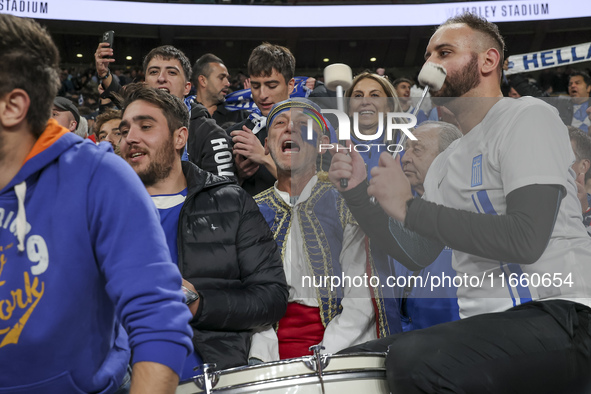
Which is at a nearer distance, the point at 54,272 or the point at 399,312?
the point at 54,272

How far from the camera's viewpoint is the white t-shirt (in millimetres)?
1917

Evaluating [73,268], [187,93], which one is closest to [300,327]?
[73,268]

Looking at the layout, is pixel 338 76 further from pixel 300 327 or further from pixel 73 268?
pixel 73 268

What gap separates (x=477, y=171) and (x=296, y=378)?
936 millimetres

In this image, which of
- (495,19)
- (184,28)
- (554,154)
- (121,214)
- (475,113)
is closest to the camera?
(121,214)

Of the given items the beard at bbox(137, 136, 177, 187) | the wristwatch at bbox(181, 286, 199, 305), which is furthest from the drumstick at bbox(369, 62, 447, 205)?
the beard at bbox(137, 136, 177, 187)

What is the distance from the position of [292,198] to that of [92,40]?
14771mm

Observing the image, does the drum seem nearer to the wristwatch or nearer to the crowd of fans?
the crowd of fans

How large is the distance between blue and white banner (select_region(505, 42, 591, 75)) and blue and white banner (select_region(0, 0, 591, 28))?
487 centimetres

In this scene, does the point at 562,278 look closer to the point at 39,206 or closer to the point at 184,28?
the point at 39,206

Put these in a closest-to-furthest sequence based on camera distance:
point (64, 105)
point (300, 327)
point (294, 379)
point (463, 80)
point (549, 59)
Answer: point (294, 379) < point (463, 80) < point (300, 327) < point (64, 105) < point (549, 59)

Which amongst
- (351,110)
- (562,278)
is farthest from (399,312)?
(351,110)

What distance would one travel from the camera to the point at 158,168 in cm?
237

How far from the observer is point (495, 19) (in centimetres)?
1095
